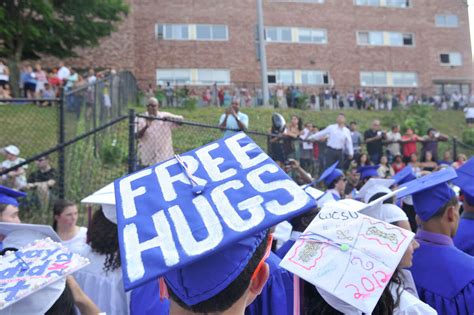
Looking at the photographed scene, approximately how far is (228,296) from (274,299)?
3.34 feet

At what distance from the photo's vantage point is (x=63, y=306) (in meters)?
2.13

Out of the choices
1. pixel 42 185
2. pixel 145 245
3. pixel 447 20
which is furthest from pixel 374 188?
pixel 447 20

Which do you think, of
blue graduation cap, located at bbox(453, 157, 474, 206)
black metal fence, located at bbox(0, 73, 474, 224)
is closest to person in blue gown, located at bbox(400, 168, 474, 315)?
blue graduation cap, located at bbox(453, 157, 474, 206)

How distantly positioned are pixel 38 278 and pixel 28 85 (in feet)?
50.6

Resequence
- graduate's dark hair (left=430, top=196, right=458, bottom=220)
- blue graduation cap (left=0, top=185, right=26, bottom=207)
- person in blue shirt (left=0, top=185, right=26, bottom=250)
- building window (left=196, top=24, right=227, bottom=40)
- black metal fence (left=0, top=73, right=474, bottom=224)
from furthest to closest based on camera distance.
A: building window (left=196, top=24, right=227, bottom=40), black metal fence (left=0, top=73, right=474, bottom=224), blue graduation cap (left=0, top=185, right=26, bottom=207), person in blue shirt (left=0, top=185, right=26, bottom=250), graduate's dark hair (left=430, top=196, right=458, bottom=220)

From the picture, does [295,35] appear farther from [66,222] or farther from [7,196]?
[7,196]

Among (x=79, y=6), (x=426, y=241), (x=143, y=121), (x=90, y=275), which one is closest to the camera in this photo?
(x=426, y=241)

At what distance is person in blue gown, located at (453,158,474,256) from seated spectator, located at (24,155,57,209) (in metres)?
5.10

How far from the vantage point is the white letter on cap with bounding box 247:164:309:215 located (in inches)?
60.2

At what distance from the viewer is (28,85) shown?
52.7ft

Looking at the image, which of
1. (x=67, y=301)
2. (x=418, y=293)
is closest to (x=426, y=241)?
(x=418, y=293)

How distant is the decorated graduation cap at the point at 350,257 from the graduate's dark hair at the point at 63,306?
0.92 metres

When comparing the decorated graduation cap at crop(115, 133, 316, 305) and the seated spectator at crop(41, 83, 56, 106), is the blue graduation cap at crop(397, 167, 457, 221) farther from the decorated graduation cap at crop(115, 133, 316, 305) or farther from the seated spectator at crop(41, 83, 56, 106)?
the seated spectator at crop(41, 83, 56, 106)

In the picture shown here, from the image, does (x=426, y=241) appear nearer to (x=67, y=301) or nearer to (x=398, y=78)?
(x=67, y=301)
